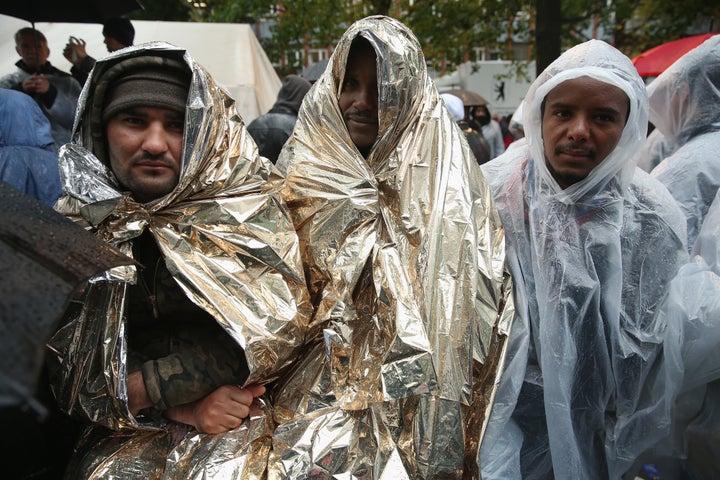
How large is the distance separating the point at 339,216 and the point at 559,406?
77 cm

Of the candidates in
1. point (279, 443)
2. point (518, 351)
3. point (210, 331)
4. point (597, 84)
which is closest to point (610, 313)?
point (518, 351)

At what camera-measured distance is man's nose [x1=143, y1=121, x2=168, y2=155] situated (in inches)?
54.6

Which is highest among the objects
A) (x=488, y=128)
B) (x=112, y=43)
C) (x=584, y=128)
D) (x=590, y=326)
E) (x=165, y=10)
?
(x=165, y=10)

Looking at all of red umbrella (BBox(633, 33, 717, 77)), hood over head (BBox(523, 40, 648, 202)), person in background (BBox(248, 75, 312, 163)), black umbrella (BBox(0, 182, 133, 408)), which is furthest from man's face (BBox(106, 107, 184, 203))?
red umbrella (BBox(633, 33, 717, 77))

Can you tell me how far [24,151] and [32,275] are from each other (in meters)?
2.23

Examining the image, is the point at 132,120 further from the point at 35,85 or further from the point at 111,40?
the point at 111,40

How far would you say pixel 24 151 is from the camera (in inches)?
99.3

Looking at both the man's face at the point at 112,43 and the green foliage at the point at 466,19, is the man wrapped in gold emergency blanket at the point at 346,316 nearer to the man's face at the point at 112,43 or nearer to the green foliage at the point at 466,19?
the man's face at the point at 112,43

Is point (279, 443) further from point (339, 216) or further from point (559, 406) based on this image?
point (559, 406)

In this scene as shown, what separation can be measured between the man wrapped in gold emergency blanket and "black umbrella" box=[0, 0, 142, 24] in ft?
7.63

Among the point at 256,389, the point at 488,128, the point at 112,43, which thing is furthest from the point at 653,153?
the point at 488,128

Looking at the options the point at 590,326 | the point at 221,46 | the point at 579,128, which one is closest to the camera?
the point at 590,326

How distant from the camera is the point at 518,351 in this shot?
1.52 metres

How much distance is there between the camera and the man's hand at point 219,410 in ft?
4.27
